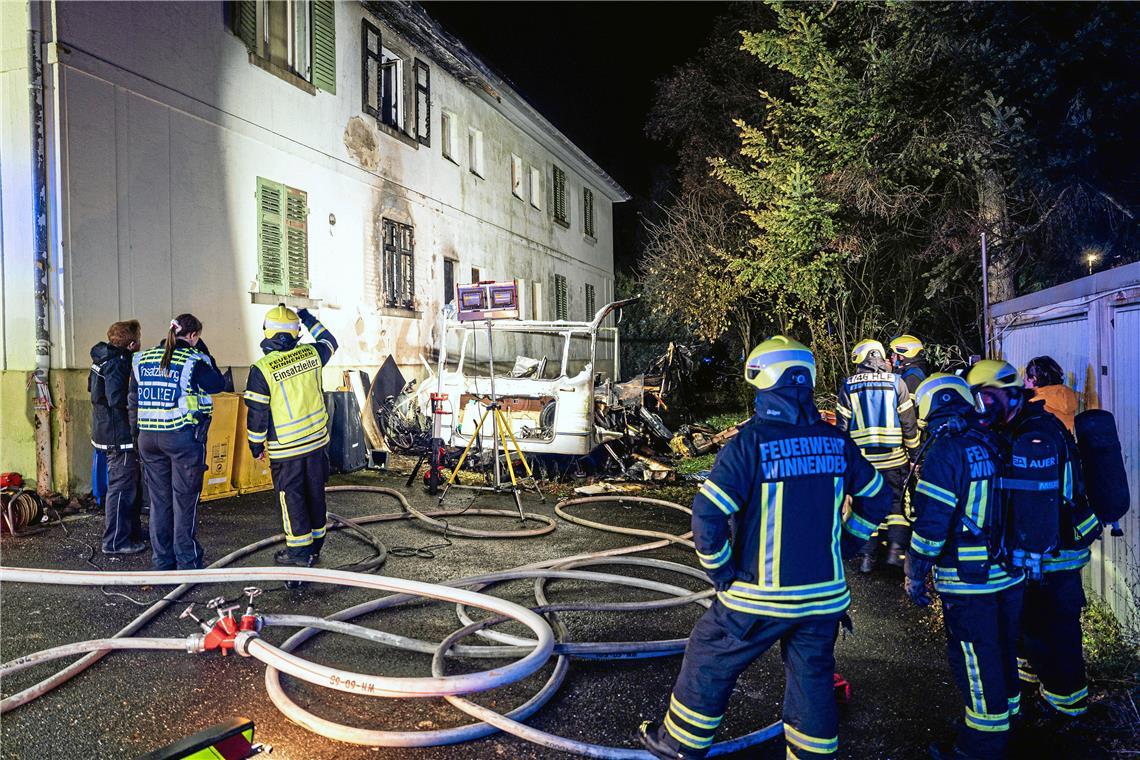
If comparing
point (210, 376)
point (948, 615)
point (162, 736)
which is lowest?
point (162, 736)

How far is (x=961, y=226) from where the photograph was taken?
11352 millimetres

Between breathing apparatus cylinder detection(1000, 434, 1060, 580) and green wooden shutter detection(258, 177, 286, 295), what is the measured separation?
377 inches

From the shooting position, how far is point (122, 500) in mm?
6289

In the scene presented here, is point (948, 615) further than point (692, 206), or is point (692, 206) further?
point (692, 206)

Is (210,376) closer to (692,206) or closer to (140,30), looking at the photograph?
(140,30)

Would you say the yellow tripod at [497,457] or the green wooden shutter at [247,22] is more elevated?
the green wooden shutter at [247,22]

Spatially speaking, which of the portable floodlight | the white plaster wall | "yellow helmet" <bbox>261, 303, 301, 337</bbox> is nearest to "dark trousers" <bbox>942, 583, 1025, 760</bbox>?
"yellow helmet" <bbox>261, 303, 301, 337</bbox>

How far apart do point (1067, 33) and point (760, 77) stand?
393 inches

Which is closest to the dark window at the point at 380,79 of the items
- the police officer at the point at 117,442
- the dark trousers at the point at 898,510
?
the police officer at the point at 117,442

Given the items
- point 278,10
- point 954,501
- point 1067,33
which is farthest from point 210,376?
point 1067,33

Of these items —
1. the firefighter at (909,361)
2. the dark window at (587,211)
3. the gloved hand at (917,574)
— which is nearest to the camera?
the gloved hand at (917,574)

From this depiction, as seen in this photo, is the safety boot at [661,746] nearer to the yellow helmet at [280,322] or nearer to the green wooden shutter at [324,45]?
the yellow helmet at [280,322]

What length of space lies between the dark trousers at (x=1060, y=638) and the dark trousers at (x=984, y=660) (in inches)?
11.4

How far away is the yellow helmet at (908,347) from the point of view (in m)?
6.22
